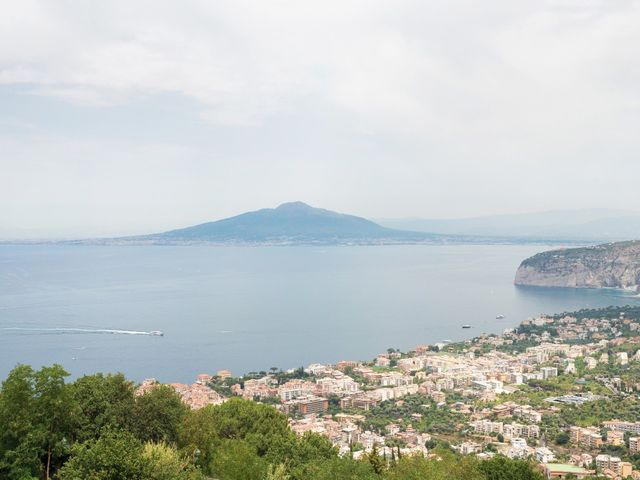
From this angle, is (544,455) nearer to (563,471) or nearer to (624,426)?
(563,471)

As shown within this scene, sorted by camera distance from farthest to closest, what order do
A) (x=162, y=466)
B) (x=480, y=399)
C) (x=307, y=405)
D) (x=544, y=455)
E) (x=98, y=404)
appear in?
(x=480, y=399), (x=307, y=405), (x=544, y=455), (x=98, y=404), (x=162, y=466)

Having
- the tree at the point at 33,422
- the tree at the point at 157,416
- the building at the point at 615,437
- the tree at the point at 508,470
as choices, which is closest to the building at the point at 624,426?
the building at the point at 615,437

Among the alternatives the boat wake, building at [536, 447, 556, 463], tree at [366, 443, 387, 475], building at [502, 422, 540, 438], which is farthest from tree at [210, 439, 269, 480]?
the boat wake

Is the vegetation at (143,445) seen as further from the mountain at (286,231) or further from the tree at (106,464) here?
the mountain at (286,231)

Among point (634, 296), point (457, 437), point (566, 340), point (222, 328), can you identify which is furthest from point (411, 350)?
point (634, 296)

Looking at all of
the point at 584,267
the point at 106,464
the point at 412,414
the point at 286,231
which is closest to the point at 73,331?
the point at 412,414

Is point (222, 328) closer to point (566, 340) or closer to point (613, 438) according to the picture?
point (566, 340)
